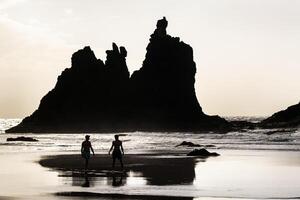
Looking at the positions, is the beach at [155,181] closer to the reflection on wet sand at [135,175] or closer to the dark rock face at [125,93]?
the reflection on wet sand at [135,175]

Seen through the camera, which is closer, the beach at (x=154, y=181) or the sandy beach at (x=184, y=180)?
the beach at (x=154, y=181)

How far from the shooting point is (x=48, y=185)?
25.6 meters

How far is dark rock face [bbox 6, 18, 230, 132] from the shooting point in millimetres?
166000

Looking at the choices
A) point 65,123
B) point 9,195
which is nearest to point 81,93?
point 65,123

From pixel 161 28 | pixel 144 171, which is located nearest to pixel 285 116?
pixel 161 28

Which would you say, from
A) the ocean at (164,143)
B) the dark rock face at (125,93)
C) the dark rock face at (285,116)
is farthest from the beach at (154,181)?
the dark rock face at (125,93)

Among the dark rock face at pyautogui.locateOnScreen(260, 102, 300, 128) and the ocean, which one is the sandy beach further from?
the dark rock face at pyautogui.locateOnScreen(260, 102, 300, 128)

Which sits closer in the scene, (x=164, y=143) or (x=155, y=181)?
(x=155, y=181)

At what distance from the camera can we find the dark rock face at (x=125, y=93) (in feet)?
545

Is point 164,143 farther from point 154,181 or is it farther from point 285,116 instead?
point 285,116

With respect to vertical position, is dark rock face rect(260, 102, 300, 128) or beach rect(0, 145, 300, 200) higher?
dark rock face rect(260, 102, 300, 128)

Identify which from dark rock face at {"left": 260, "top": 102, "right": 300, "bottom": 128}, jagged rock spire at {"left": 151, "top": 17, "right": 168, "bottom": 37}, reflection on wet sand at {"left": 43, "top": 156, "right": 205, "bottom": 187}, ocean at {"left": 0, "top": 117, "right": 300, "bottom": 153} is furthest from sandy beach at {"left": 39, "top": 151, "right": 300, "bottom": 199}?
jagged rock spire at {"left": 151, "top": 17, "right": 168, "bottom": 37}

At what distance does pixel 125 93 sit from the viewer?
178500mm

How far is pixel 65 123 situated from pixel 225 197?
148 m
